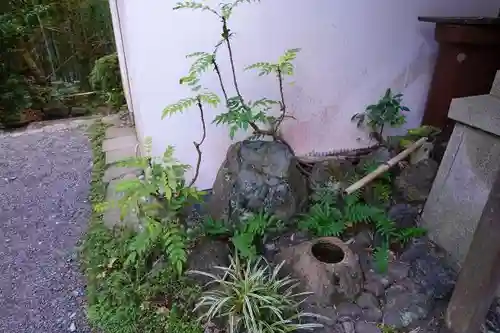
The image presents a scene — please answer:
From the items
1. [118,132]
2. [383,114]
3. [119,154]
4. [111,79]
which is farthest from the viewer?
[111,79]

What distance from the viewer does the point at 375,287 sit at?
1849mm

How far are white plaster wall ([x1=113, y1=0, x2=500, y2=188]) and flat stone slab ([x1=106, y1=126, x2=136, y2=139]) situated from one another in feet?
4.13

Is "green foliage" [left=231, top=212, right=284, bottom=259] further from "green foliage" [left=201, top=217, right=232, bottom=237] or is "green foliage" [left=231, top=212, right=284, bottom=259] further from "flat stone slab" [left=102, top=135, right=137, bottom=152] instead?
"flat stone slab" [left=102, top=135, right=137, bottom=152]

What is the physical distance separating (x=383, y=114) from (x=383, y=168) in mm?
473

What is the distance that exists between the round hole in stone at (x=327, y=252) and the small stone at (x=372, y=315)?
0.90 feet

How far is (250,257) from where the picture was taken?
1896mm

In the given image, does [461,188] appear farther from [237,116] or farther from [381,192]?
[237,116]

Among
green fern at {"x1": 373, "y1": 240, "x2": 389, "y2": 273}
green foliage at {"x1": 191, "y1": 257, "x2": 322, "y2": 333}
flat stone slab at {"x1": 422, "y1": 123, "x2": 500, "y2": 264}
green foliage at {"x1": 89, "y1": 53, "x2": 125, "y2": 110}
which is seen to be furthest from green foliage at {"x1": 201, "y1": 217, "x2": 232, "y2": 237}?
green foliage at {"x1": 89, "y1": 53, "x2": 125, "y2": 110}

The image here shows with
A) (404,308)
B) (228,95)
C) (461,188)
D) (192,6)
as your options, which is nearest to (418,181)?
(461,188)

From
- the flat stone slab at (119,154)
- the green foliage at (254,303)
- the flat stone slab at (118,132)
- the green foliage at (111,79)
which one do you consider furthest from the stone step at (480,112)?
the green foliage at (111,79)

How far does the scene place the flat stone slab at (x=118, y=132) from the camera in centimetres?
376

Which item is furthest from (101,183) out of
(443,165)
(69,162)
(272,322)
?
(443,165)

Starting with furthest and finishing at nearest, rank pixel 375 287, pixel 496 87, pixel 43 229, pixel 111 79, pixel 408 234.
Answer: pixel 111 79 < pixel 43 229 < pixel 408 234 < pixel 496 87 < pixel 375 287

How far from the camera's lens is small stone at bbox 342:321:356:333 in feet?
5.50
